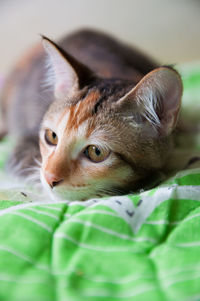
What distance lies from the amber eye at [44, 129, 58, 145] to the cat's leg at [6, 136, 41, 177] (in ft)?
0.40

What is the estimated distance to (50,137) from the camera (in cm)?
120

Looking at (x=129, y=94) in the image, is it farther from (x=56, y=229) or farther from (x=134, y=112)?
(x=56, y=229)

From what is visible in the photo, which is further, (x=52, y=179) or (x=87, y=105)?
(x=87, y=105)

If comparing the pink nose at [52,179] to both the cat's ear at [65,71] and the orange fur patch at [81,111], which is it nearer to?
the orange fur patch at [81,111]

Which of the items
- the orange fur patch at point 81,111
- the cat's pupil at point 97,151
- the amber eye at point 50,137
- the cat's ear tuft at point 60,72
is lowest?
the amber eye at point 50,137

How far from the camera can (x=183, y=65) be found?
7.40ft

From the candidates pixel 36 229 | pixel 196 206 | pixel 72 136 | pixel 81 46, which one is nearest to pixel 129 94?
pixel 72 136

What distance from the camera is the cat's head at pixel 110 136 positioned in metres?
1.03

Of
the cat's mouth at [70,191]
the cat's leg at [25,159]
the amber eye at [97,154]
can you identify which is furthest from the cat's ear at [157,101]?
the cat's leg at [25,159]

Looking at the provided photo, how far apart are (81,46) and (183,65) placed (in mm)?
800

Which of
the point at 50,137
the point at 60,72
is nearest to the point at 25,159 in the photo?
the point at 50,137

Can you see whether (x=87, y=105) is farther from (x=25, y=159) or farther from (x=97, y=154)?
(x=25, y=159)

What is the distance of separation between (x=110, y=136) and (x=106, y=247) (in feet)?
1.24

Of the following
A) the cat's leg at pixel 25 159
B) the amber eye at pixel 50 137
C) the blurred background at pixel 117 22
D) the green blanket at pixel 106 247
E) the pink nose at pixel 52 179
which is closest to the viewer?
the green blanket at pixel 106 247
